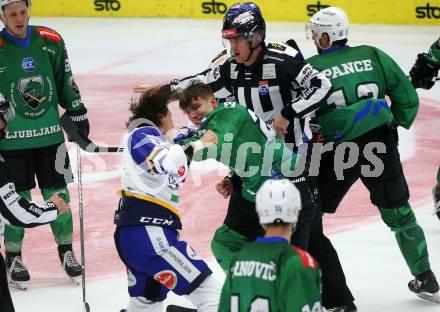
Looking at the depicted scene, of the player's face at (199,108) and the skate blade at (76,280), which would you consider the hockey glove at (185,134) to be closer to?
the player's face at (199,108)

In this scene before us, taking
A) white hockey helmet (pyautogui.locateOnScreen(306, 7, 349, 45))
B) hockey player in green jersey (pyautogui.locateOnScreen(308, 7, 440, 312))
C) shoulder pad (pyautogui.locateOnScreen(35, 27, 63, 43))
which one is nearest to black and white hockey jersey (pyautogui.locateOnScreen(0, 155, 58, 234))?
hockey player in green jersey (pyautogui.locateOnScreen(308, 7, 440, 312))

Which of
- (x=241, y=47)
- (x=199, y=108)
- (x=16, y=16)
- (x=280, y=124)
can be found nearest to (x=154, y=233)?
(x=199, y=108)

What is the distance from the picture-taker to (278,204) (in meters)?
4.61

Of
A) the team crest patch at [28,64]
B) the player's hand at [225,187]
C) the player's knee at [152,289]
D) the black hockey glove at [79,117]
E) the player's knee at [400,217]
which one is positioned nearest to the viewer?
the player's knee at [152,289]

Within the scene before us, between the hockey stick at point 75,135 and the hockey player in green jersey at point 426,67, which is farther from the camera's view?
the hockey player in green jersey at point 426,67

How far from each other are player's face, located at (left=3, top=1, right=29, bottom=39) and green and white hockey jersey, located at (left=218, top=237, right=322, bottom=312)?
133 inches

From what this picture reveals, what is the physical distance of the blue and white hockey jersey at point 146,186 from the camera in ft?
18.5

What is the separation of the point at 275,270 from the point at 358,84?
8.27 feet

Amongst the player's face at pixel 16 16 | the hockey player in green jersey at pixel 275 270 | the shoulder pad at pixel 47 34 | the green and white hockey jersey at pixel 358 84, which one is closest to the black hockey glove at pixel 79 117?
the shoulder pad at pixel 47 34

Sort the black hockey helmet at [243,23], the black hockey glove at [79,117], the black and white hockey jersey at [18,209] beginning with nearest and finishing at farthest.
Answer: the black and white hockey jersey at [18,209] → the black hockey helmet at [243,23] → the black hockey glove at [79,117]

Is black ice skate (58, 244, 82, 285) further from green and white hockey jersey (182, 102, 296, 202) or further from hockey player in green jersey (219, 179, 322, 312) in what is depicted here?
hockey player in green jersey (219, 179, 322, 312)

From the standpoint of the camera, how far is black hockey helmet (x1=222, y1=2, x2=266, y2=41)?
6434mm

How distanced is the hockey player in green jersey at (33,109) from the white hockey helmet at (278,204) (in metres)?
3.22

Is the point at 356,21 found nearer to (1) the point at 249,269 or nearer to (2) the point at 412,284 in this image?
(2) the point at 412,284
